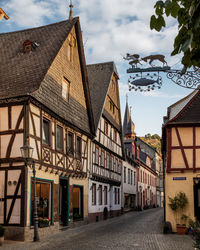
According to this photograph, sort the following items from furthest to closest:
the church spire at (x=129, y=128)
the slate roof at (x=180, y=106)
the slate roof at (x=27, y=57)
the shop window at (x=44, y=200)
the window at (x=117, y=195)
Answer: the church spire at (x=129, y=128) < the window at (x=117, y=195) < the slate roof at (x=180, y=106) < the shop window at (x=44, y=200) < the slate roof at (x=27, y=57)

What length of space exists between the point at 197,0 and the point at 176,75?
5435mm

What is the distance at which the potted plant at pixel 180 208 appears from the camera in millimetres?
16812

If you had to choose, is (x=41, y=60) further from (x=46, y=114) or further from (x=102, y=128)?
(x=102, y=128)

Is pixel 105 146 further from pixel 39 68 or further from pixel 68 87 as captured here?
pixel 39 68

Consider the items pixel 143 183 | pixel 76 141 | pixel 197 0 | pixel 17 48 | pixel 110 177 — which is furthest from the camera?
pixel 143 183

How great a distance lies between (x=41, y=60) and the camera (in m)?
18.0

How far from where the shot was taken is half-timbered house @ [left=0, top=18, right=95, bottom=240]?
14906 mm

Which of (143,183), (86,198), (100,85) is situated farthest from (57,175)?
(143,183)

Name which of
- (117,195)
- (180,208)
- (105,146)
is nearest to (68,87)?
(105,146)

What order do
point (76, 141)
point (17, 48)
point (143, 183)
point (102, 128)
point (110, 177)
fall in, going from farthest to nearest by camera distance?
point (143, 183)
point (110, 177)
point (102, 128)
point (76, 141)
point (17, 48)

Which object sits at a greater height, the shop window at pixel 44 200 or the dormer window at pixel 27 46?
the dormer window at pixel 27 46

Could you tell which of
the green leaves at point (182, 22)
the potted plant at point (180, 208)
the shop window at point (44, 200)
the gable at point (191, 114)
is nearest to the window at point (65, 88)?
the shop window at point (44, 200)

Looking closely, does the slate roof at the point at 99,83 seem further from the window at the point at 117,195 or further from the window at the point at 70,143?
the window at the point at 117,195

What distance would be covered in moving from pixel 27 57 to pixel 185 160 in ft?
31.7
